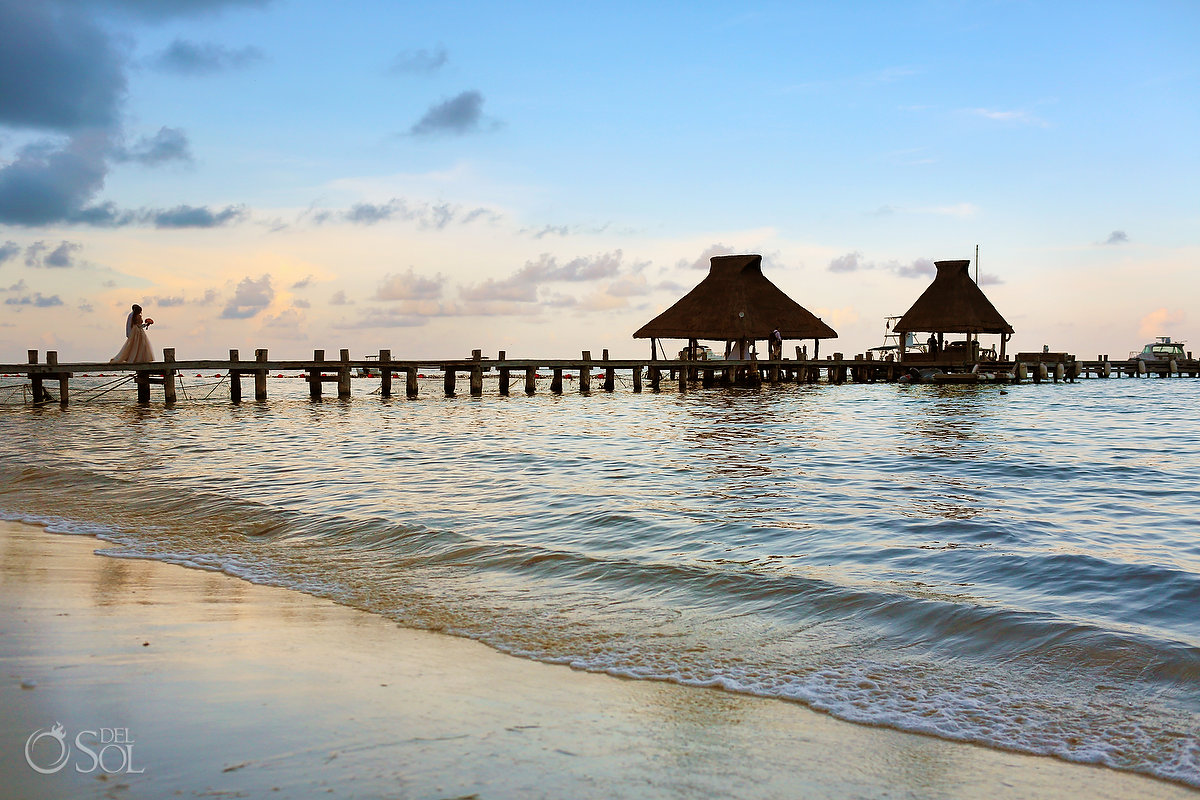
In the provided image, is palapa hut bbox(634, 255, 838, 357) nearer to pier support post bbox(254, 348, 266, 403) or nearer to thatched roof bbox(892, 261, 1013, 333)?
thatched roof bbox(892, 261, 1013, 333)

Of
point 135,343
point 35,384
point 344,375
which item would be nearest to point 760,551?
point 135,343

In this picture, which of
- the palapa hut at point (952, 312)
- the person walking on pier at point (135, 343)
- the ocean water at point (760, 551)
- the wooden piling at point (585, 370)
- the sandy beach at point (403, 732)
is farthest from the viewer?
the palapa hut at point (952, 312)

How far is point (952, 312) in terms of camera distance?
48094 millimetres

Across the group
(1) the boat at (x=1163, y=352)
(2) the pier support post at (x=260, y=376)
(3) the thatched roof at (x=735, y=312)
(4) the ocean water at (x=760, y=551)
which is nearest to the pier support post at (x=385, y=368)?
(2) the pier support post at (x=260, y=376)

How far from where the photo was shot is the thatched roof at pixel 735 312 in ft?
140

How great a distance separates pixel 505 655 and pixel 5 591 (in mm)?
3060

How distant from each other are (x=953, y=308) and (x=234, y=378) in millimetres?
37356

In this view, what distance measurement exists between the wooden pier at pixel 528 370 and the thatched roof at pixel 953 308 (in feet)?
7.57

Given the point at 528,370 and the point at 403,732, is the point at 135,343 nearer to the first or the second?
the point at 528,370

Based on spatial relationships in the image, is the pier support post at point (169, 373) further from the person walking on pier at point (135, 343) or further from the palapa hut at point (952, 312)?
the palapa hut at point (952, 312)

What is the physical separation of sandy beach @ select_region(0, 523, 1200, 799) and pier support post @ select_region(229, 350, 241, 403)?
24.4 meters

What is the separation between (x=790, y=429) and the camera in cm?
1817

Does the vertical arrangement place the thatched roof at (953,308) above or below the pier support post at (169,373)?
above

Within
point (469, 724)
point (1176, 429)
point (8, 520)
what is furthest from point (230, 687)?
point (1176, 429)
